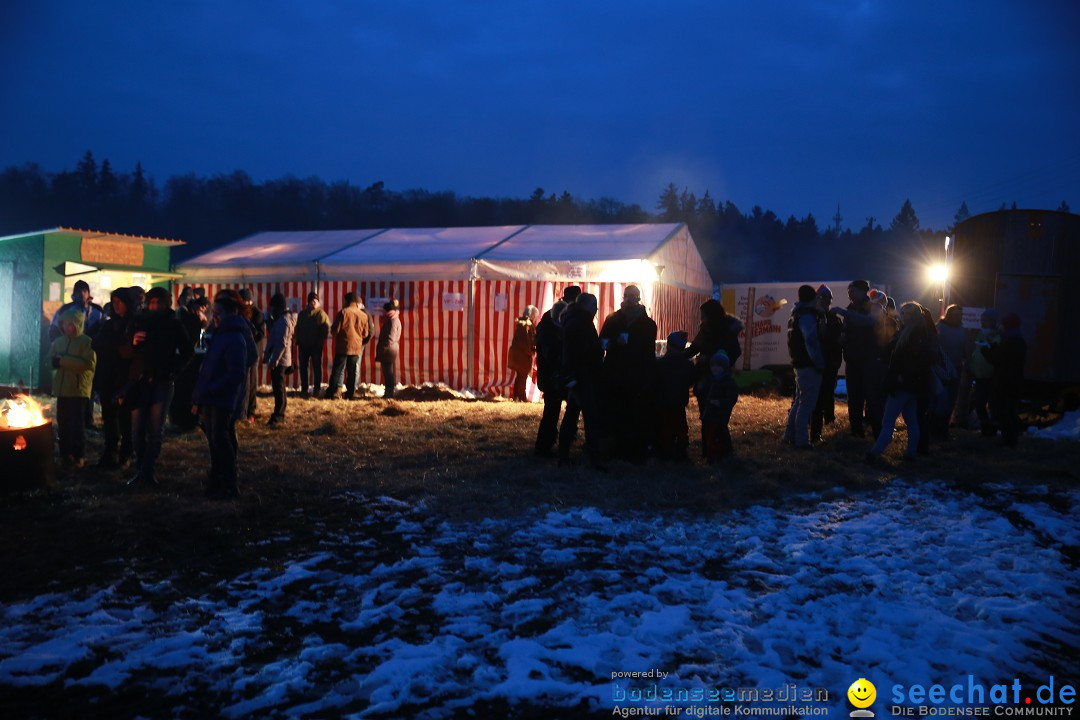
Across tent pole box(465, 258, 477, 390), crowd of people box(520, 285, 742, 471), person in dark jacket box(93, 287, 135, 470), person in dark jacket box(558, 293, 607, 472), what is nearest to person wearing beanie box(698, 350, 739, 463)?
crowd of people box(520, 285, 742, 471)

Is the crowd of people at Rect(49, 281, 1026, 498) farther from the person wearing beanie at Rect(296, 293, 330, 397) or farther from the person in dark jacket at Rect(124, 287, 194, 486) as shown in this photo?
the person wearing beanie at Rect(296, 293, 330, 397)

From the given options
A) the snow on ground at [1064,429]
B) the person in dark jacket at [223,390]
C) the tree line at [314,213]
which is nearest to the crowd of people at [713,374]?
the snow on ground at [1064,429]

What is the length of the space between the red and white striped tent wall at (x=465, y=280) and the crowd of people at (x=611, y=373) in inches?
193

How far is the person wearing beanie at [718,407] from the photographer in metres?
8.37

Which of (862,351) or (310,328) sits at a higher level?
(862,351)

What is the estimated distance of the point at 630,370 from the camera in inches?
320

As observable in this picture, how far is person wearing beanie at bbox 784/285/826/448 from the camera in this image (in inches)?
348

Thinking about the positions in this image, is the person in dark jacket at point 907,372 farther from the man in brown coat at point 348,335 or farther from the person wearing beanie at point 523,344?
the man in brown coat at point 348,335

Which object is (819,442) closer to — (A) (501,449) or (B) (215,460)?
(A) (501,449)

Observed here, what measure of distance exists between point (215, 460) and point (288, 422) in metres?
4.49

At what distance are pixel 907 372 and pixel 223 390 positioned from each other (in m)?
6.36

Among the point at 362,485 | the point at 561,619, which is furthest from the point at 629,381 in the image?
the point at 561,619

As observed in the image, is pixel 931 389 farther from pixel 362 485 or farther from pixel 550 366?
pixel 362 485

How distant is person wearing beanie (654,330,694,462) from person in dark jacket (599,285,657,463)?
0.53ft
